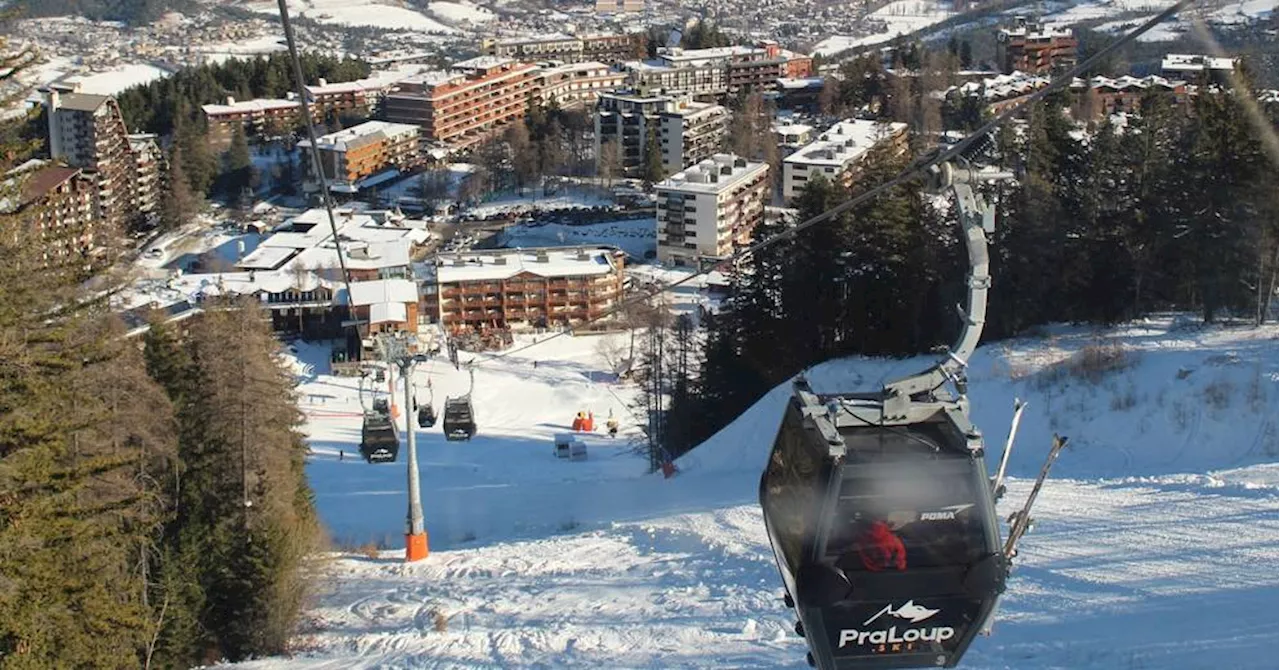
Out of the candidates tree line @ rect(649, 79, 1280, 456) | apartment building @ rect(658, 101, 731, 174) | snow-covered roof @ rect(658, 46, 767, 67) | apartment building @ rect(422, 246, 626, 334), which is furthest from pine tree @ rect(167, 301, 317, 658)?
snow-covered roof @ rect(658, 46, 767, 67)

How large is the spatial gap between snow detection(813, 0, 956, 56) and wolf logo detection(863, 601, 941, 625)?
5562cm

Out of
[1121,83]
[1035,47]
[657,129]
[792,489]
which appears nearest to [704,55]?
[657,129]

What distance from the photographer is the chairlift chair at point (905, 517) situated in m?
3.02

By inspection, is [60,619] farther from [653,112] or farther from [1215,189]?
[653,112]

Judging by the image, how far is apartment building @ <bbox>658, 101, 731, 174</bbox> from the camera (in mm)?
35656

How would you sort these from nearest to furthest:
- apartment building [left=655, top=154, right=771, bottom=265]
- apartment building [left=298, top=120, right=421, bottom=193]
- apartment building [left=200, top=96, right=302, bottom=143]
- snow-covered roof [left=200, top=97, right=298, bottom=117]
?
apartment building [left=655, top=154, right=771, bottom=265] → apartment building [left=298, top=120, right=421, bottom=193] → apartment building [left=200, top=96, right=302, bottom=143] → snow-covered roof [left=200, top=97, right=298, bottom=117]

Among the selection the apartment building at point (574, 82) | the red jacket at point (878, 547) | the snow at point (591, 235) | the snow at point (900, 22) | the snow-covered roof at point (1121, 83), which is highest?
the snow at point (900, 22)

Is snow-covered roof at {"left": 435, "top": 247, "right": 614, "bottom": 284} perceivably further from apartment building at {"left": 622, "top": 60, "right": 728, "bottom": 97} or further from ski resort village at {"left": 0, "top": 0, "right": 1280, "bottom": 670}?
apartment building at {"left": 622, "top": 60, "right": 728, "bottom": 97}

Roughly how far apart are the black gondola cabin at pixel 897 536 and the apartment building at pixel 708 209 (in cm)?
2359

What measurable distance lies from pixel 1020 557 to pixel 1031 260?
5519 mm

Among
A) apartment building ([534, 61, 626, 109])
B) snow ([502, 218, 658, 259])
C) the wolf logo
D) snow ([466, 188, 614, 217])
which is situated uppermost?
the wolf logo

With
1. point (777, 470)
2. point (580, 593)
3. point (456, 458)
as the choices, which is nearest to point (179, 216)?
point (456, 458)

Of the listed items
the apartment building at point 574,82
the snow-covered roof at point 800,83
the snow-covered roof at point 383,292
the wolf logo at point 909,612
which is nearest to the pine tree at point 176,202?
the snow-covered roof at point 383,292

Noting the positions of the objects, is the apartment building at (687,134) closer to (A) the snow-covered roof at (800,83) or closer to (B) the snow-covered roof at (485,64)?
(A) the snow-covered roof at (800,83)
